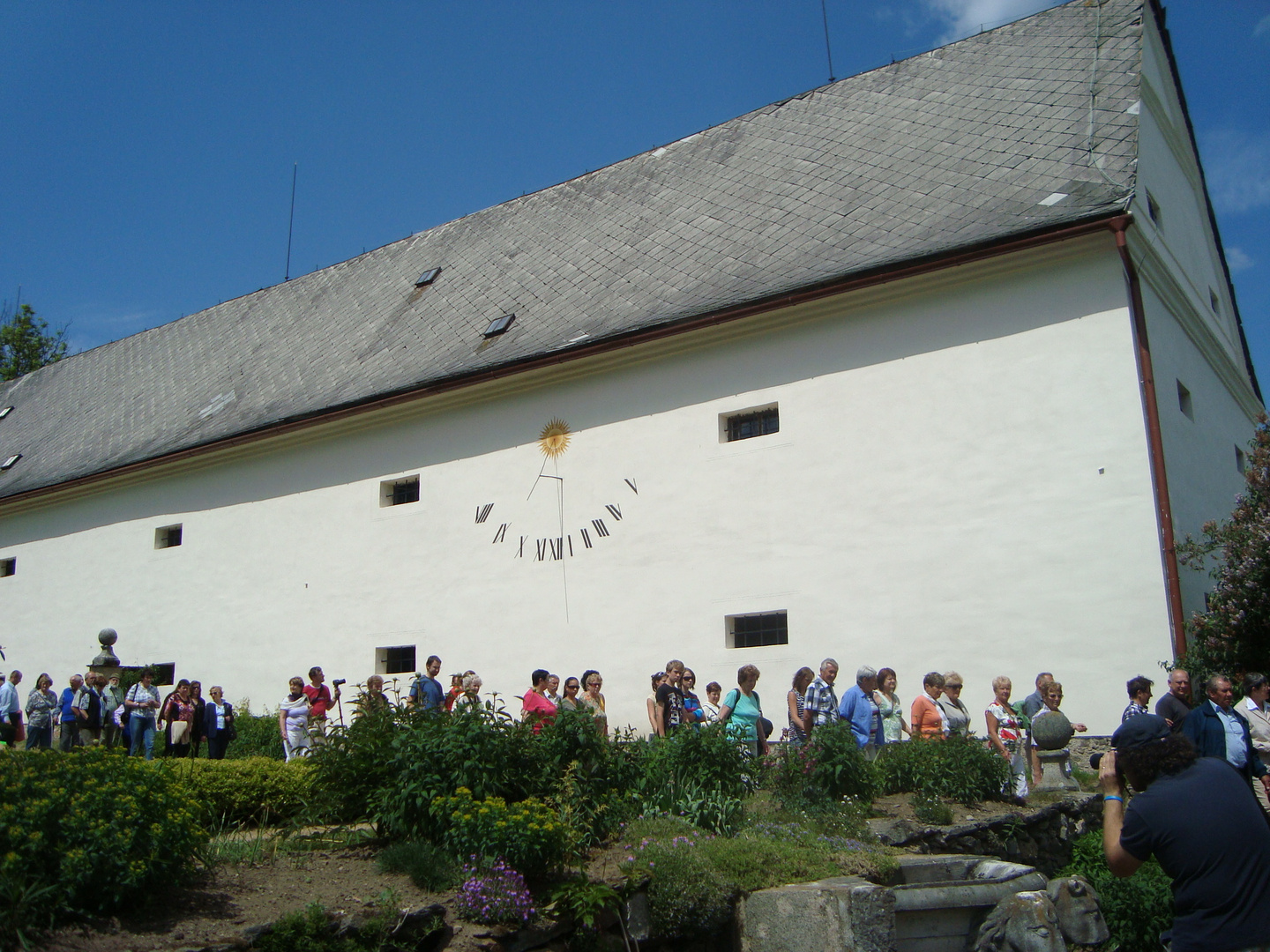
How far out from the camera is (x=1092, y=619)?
1115 cm

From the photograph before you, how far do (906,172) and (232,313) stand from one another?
52.7 ft

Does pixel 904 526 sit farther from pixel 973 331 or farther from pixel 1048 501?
pixel 973 331

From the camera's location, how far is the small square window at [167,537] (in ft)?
64.2

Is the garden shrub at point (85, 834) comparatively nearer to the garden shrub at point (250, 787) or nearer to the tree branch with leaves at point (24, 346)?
the garden shrub at point (250, 787)

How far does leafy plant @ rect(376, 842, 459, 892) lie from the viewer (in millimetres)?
6500

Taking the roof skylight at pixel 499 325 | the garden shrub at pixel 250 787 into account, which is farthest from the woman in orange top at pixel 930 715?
the roof skylight at pixel 499 325

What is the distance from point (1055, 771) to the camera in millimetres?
9930

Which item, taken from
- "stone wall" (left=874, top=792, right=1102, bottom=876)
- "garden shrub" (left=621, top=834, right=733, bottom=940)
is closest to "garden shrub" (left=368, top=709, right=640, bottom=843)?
"garden shrub" (left=621, top=834, right=733, bottom=940)

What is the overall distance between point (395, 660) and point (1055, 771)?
958 cm

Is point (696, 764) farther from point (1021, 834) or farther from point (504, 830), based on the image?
point (1021, 834)

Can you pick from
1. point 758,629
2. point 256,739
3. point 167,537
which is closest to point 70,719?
point 256,739

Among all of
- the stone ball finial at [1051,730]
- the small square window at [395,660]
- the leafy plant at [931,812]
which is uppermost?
the small square window at [395,660]

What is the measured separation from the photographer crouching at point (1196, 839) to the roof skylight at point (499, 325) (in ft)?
44.8

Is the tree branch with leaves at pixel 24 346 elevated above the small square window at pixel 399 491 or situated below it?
above
